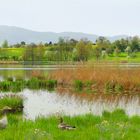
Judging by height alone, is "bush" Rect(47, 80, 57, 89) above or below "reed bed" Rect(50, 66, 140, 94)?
below

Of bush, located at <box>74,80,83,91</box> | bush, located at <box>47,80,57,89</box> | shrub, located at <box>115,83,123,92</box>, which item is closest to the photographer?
shrub, located at <box>115,83,123,92</box>

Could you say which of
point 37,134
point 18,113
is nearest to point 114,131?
point 37,134

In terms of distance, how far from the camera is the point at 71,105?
2061 cm

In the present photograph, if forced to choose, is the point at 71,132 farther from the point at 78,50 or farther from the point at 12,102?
the point at 78,50

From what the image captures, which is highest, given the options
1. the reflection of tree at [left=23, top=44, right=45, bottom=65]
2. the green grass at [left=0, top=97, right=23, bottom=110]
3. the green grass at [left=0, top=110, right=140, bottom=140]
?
the green grass at [left=0, top=110, right=140, bottom=140]

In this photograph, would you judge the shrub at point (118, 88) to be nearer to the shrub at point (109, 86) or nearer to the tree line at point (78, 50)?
the shrub at point (109, 86)

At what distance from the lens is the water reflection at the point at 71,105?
1798cm

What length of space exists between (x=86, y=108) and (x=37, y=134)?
1083 centimetres

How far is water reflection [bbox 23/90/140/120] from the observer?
17984 millimetres

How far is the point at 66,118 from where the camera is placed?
12.9 m

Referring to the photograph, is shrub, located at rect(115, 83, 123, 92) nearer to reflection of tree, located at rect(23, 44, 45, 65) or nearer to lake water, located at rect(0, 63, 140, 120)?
lake water, located at rect(0, 63, 140, 120)

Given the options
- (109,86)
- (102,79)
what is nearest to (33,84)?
(102,79)

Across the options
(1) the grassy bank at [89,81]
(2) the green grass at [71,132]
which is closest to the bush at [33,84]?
(1) the grassy bank at [89,81]

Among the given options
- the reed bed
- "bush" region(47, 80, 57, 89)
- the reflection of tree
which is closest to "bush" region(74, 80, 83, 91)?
the reed bed
